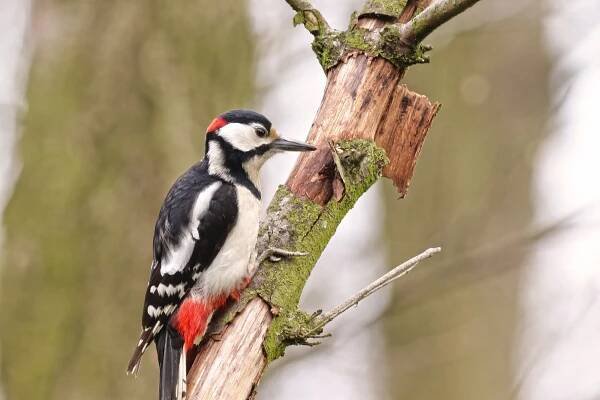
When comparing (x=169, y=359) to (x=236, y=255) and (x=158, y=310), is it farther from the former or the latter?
(x=236, y=255)

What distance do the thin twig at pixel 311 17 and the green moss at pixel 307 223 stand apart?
0.55 m

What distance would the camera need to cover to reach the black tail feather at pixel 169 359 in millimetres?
3508

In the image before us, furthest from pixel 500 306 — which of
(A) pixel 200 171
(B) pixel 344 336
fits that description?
(A) pixel 200 171

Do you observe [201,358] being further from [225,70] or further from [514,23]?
[514,23]

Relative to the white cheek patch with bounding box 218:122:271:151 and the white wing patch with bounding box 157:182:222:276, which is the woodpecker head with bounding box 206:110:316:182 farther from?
the white wing patch with bounding box 157:182:222:276

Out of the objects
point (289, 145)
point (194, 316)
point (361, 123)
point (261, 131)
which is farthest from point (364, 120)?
point (194, 316)

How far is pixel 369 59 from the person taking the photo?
12.6ft

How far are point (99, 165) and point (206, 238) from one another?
5.93ft

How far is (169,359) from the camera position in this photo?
3.67 meters

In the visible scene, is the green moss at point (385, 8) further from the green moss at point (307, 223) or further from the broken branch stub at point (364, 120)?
the green moss at point (307, 223)

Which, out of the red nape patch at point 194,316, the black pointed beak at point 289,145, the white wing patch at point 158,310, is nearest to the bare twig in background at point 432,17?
the black pointed beak at point 289,145

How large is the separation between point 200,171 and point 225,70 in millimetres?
1803

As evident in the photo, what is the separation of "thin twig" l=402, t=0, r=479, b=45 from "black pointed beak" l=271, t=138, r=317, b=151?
22.3 inches

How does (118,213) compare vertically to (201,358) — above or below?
above
